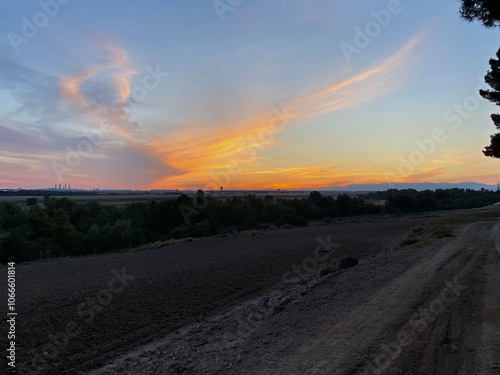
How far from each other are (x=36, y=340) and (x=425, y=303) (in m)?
8.05

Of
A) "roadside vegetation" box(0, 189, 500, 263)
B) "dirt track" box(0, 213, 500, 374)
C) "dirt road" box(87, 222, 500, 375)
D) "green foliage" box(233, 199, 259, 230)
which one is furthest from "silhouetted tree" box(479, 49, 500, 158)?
"green foliage" box(233, 199, 259, 230)

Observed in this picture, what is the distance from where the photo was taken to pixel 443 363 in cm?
473

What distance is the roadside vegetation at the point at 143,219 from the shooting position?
3391cm

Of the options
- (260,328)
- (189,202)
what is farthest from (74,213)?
(260,328)

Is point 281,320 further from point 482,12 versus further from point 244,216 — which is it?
point 244,216

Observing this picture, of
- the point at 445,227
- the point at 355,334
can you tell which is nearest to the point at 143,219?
the point at 445,227

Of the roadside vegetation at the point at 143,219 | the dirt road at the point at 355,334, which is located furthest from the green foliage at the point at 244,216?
the dirt road at the point at 355,334

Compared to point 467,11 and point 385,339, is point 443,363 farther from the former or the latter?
point 467,11

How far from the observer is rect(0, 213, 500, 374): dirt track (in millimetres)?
5125

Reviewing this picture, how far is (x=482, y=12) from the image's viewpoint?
904 cm

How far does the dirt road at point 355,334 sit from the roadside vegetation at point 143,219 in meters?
25.9

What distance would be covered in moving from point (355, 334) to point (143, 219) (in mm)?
47272

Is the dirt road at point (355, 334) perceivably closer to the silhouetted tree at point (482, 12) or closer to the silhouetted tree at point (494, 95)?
the silhouetted tree at point (482, 12)

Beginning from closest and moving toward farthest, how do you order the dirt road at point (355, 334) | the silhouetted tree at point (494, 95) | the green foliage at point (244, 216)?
the dirt road at point (355, 334)
the silhouetted tree at point (494, 95)
the green foliage at point (244, 216)
